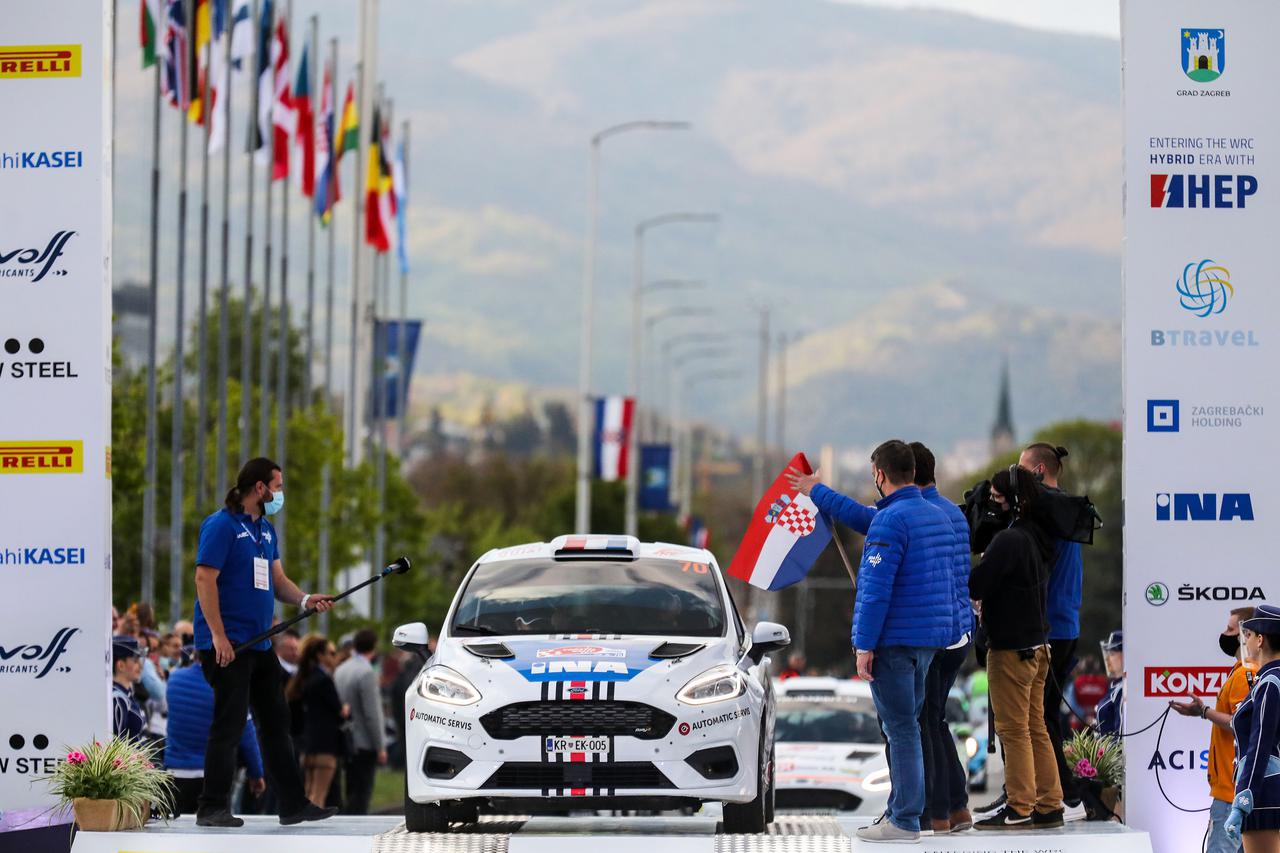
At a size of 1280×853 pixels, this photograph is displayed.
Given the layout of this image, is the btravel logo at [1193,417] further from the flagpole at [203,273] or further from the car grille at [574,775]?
the flagpole at [203,273]

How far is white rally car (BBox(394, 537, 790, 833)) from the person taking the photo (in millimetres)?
12070

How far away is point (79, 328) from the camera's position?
13453 mm

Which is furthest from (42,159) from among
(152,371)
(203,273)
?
(203,273)

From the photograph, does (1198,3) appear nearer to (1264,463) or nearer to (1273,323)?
(1273,323)

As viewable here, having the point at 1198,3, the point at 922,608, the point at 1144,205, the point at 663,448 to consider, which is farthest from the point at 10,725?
the point at 663,448

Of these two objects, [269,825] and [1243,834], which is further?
[269,825]

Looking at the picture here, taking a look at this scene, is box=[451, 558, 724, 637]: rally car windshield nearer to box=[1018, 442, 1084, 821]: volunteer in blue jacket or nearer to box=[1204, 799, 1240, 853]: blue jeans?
box=[1018, 442, 1084, 821]: volunteer in blue jacket

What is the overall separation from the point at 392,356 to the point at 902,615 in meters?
31.0

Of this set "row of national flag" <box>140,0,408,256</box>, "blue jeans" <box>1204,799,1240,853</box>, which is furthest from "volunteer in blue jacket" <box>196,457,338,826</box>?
"row of national flag" <box>140,0,408,256</box>

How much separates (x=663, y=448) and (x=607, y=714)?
5459cm

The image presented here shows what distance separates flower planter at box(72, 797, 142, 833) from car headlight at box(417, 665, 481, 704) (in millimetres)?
1925

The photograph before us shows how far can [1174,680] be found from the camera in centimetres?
1295

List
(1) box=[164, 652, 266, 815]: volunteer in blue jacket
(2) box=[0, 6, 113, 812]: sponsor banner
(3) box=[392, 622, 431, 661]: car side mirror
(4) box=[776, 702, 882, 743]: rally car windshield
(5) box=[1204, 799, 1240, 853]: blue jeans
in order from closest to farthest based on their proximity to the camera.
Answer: (5) box=[1204, 799, 1240, 853]: blue jeans
(3) box=[392, 622, 431, 661]: car side mirror
(2) box=[0, 6, 113, 812]: sponsor banner
(1) box=[164, 652, 266, 815]: volunteer in blue jacket
(4) box=[776, 702, 882, 743]: rally car windshield

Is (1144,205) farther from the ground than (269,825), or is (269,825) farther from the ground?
(1144,205)
